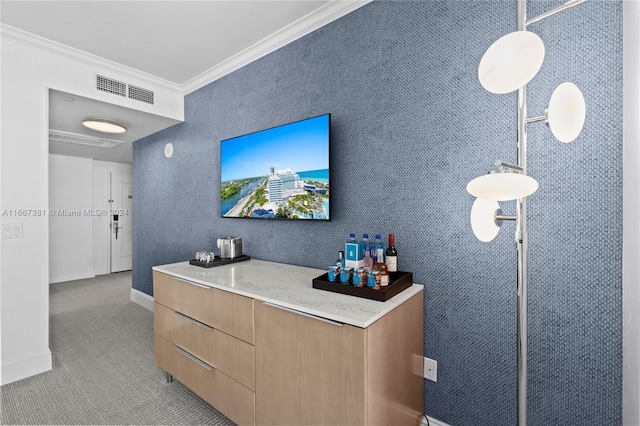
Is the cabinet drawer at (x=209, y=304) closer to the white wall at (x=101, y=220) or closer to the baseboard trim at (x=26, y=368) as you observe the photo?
the baseboard trim at (x=26, y=368)

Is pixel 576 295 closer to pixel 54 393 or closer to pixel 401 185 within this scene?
pixel 401 185

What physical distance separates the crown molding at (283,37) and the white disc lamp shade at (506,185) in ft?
5.28

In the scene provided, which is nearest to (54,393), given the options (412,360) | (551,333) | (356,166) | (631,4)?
(412,360)

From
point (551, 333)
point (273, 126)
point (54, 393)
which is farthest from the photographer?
point (273, 126)

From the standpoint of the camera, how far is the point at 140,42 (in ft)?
8.09

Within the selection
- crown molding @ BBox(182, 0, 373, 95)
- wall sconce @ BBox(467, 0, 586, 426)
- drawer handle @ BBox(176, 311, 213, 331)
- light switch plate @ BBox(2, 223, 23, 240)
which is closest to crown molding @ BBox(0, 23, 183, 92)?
crown molding @ BBox(182, 0, 373, 95)

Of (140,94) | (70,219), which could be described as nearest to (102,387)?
(140,94)

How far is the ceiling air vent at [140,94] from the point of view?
9.70ft

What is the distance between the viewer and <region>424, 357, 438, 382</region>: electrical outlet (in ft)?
5.51

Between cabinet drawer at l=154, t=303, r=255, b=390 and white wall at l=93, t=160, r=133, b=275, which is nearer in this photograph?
cabinet drawer at l=154, t=303, r=255, b=390

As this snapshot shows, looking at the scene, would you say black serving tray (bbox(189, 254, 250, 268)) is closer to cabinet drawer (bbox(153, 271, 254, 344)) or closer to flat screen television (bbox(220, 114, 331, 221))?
cabinet drawer (bbox(153, 271, 254, 344))

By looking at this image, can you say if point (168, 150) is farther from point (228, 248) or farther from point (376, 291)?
point (376, 291)

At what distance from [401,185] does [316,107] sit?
86 cm

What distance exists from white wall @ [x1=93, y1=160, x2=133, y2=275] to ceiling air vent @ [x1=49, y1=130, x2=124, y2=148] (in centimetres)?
150
